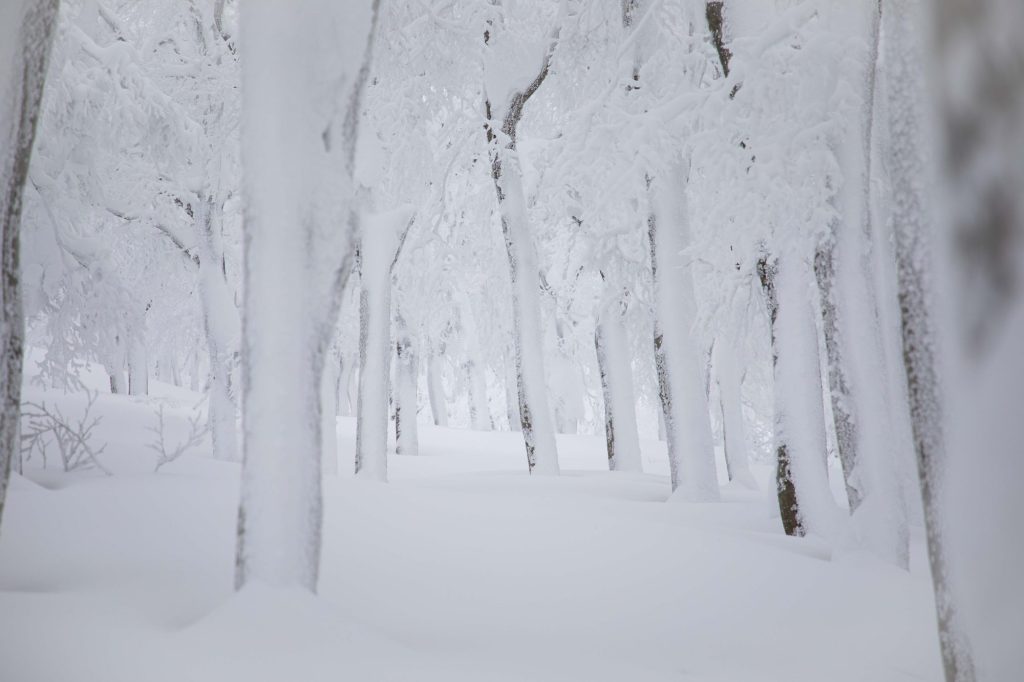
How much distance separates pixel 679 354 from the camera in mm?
9094

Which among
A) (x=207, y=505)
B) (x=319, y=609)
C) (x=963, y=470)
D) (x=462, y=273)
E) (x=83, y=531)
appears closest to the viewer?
(x=963, y=470)

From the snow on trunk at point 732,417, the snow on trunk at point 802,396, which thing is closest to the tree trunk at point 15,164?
the snow on trunk at point 802,396

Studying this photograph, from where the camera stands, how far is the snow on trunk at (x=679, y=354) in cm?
908

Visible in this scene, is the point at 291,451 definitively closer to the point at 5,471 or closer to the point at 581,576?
the point at 5,471

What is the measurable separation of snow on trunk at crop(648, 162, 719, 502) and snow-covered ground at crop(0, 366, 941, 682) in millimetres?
1798

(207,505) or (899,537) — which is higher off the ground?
(207,505)

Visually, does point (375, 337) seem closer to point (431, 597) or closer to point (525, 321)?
point (525, 321)

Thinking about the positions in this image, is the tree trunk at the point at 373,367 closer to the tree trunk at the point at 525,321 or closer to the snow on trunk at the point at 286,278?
the tree trunk at the point at 525,321

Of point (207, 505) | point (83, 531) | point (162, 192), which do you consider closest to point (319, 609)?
point (83, 531)

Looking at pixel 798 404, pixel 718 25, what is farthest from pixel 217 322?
pixel 798 404

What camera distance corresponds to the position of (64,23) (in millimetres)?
8594

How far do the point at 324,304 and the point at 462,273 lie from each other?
47.6 feet

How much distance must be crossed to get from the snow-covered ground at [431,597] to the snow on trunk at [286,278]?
1.04 ft

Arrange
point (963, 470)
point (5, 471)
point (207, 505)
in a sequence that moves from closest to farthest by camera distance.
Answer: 1. point (963, 470)
2. point (5, 471)
3. point (207, 505)
